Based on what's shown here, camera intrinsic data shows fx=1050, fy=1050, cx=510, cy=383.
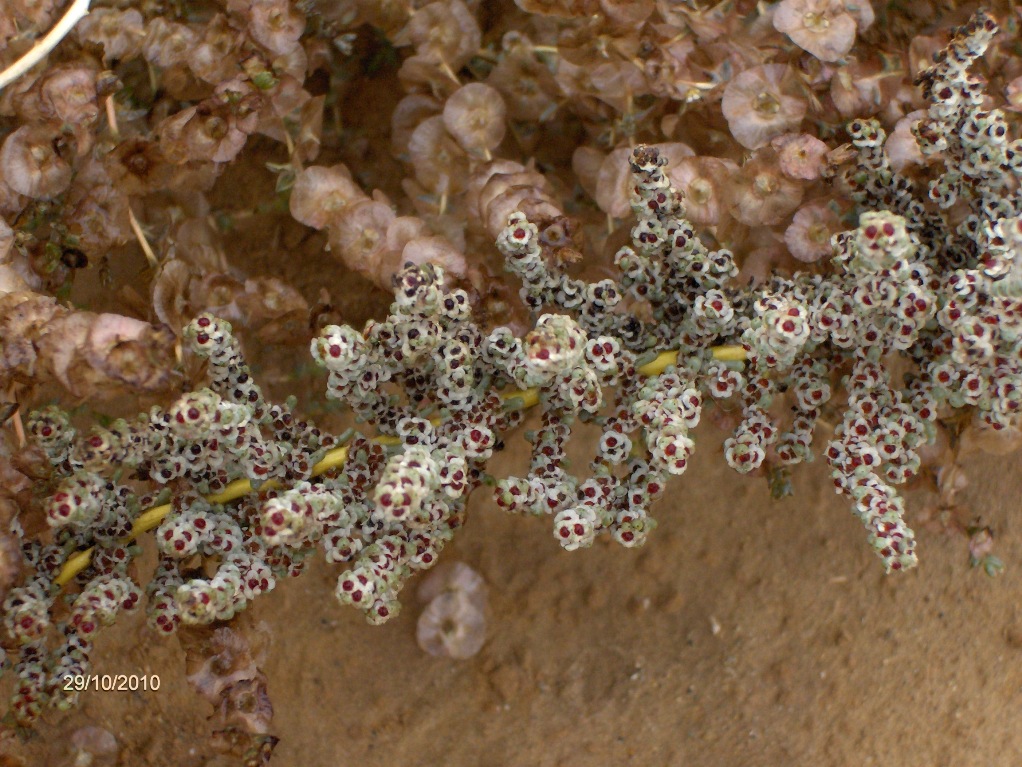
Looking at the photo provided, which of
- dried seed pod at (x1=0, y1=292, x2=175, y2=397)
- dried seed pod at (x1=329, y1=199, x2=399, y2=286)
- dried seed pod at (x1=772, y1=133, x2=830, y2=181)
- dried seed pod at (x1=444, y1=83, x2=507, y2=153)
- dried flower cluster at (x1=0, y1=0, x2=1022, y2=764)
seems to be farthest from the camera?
dried seed pod at (x1=444, y1=83, x2=507, y2=153)

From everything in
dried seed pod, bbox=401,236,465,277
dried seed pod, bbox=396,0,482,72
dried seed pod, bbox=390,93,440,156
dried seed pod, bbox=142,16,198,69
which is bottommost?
dried seed pod, bbox=390,93,440,156

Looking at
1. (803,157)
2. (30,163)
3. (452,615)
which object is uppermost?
(30,163)

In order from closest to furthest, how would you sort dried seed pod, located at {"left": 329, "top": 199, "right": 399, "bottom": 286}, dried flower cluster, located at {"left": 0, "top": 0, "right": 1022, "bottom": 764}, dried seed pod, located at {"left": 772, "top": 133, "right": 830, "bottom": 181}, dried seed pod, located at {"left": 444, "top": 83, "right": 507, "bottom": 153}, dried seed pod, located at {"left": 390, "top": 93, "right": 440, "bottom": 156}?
1. dried flower cluster, located at {"left": 0, "top": 0, "right": 1022, "bottom": 764}
2. dried seed pod, located at {"left": 772, "top": 133, "right": 830, "bottom": 181}
3. dried seed pod, located at {"left": 329, "top": 199, "right": 399, "bottom": 286}
4. dried seed pod, located at {"left": 444, "top": 83, "right": 507, "bottom": 153}
5. dried seed pod, located at {"left": 390, "top": 93, "right": 440, "bottom": 156}

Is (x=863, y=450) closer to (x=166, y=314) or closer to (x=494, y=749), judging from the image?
(x=494, y=749)

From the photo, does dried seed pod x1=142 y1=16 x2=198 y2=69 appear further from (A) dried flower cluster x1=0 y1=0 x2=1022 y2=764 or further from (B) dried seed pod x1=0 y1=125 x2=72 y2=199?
(B) dried seed pod x1=0 y1=125 x2=72 y2=199

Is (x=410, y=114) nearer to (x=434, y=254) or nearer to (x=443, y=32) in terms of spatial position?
(x=443, y=32)

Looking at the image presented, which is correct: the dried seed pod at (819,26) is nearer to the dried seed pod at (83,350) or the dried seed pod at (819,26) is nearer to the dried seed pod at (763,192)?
the dried seed pod at (763,192)
